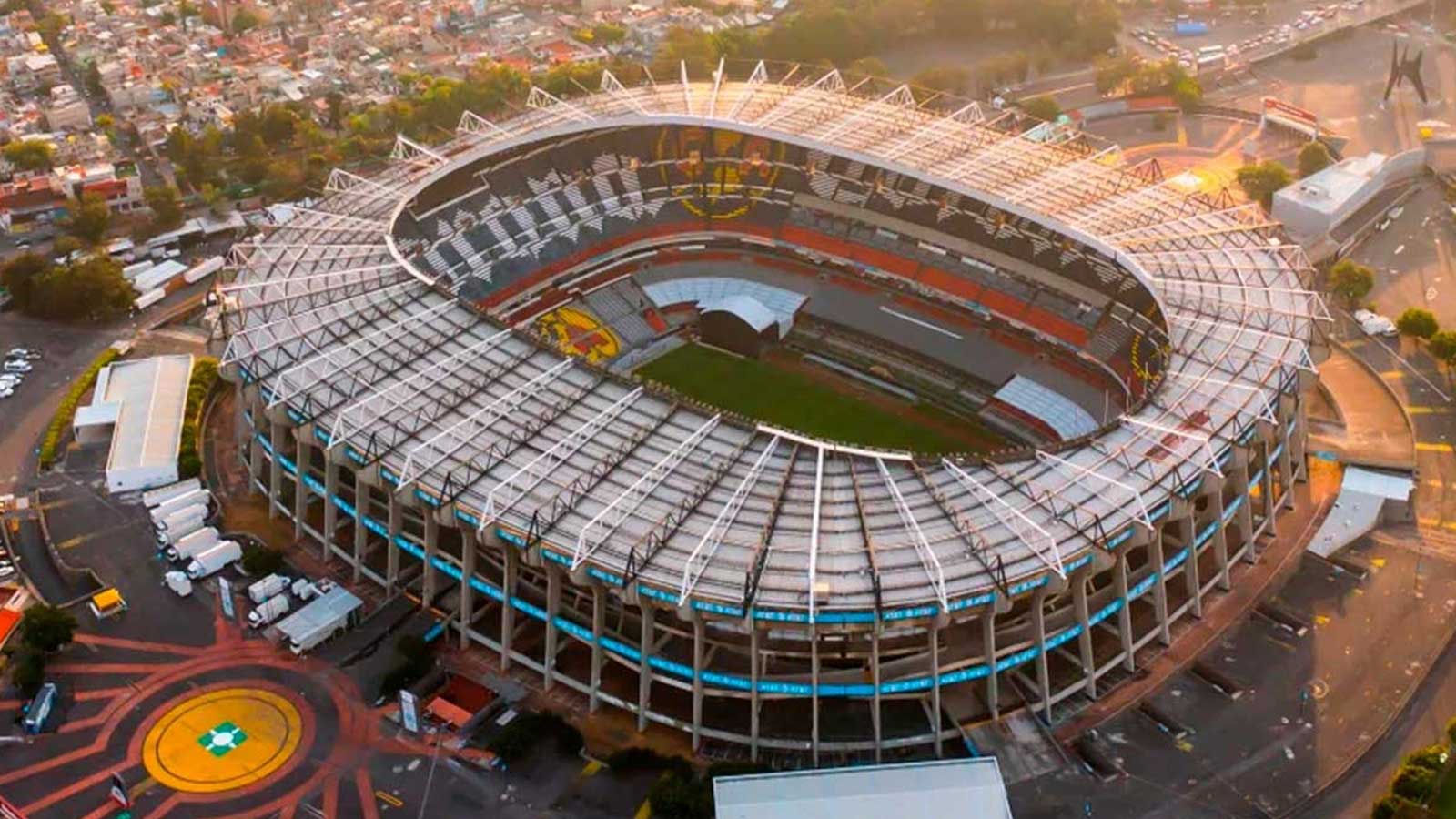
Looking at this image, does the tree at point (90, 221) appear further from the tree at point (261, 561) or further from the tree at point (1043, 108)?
the tree at point (1043, 108)

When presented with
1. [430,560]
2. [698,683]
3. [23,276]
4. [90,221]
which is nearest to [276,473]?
[430,560]

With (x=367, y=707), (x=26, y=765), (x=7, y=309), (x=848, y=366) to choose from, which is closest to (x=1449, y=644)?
(x=848, y=366)

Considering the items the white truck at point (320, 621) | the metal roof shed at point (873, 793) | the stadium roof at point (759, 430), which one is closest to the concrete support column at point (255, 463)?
the stadium roof at point (759, 430)

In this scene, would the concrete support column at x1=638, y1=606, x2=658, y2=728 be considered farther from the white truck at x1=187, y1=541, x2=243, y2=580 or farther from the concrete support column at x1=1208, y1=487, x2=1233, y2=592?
the concrete support column at x1=1208, y1=487, x2=1233, y2=592

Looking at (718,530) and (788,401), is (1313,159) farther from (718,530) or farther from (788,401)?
(718,530)

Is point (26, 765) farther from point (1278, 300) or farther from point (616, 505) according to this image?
point (1278, 300)
